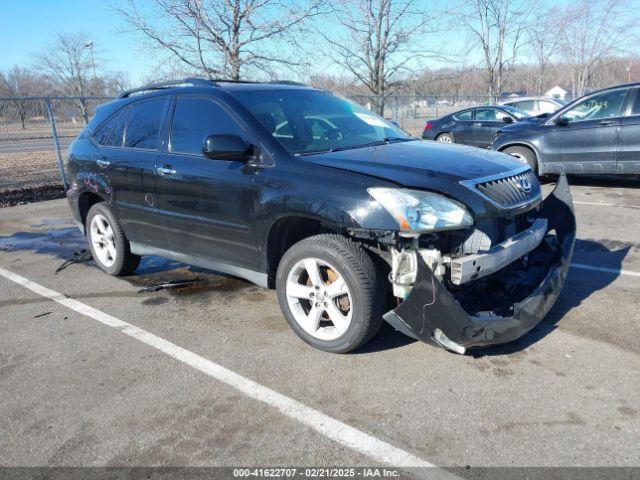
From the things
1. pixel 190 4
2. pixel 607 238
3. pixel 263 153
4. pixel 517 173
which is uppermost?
pixel 190 4

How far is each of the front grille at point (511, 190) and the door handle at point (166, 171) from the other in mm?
2430

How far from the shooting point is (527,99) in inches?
634

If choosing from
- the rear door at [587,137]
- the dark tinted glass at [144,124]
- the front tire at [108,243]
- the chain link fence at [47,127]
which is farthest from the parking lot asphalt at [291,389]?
the chain link fence at [47,127]

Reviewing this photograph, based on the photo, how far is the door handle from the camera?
426 centimetres

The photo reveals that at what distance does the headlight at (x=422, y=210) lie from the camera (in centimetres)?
297

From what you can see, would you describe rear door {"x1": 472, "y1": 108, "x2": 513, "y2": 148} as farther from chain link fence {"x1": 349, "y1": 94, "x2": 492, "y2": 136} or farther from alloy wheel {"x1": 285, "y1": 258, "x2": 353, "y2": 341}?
alloy wheel {"x1": 285, "y1": 258, "x2": 353, "y2": 341}

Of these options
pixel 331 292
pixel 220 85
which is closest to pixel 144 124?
pixel 220 85

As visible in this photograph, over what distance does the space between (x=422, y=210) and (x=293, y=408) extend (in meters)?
1.33

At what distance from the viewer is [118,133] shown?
5.01 m

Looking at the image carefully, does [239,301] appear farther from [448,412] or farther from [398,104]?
[398,104]

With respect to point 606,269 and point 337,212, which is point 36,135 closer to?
point 337,212

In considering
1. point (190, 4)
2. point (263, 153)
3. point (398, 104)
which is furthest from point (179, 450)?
point (398, 104)

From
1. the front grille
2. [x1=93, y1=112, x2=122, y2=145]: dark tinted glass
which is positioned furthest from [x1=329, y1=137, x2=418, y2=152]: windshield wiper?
[x1=93, y1=112, x2=122, y2=145]: dark tinted glass

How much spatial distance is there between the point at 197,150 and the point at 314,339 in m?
1.78
